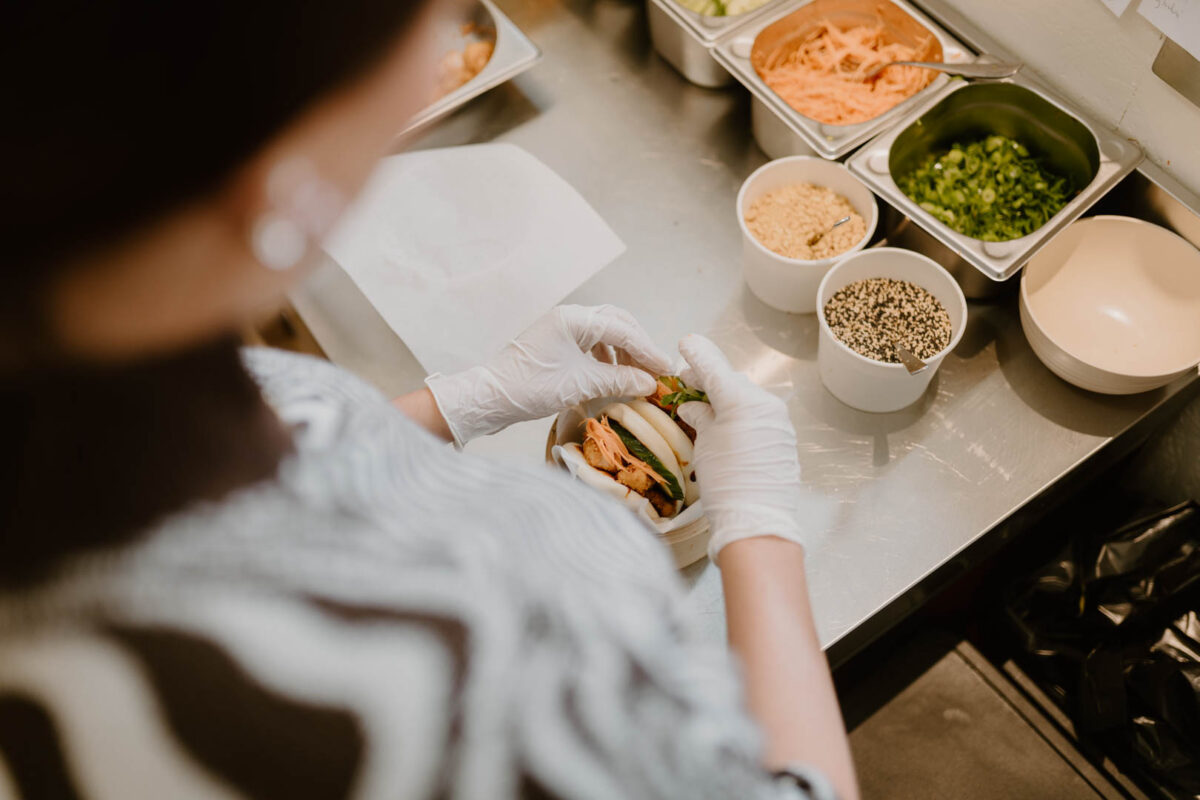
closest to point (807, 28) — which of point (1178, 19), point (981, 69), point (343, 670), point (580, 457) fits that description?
point (981, 69)

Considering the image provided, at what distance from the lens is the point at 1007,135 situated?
4.50ft

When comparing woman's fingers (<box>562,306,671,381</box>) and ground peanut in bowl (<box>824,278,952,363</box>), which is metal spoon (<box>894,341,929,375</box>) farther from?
Answer: woman's fingers (<box>562,306,671,381</box>)

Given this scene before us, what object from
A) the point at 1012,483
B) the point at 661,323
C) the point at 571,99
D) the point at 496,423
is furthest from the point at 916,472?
the point at 571,99

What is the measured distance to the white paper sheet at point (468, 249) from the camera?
138cm

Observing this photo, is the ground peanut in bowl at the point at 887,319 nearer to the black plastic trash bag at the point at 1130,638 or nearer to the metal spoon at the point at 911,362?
the metal spoon at the point at 911,362

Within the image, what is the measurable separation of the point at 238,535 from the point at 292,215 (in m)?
0.18

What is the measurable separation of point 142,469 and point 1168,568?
5.09ft

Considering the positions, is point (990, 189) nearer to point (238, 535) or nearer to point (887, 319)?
point (887, 319)

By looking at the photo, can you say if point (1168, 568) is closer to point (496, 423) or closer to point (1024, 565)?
point (1024, 565)

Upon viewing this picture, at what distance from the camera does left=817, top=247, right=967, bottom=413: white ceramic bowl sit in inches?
46.9

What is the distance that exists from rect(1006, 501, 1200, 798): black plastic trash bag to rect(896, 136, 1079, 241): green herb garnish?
23.2 inches

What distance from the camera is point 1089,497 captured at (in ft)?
5.58

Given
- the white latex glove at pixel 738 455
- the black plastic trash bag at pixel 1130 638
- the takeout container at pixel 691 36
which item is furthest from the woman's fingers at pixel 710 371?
the black plastic trash bag at pixel 1130 638

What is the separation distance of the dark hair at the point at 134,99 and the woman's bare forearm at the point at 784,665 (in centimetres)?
59
